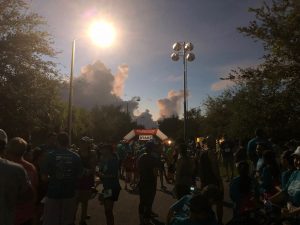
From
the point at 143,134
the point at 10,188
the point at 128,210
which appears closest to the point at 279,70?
the point at 128,210

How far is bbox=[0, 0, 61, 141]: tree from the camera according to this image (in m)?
20.8

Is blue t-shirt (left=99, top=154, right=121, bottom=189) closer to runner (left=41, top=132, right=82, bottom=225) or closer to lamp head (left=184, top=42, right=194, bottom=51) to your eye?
runner (left=41, top=132, right=82, bottom=225)

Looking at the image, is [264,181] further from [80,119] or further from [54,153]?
[80,119]

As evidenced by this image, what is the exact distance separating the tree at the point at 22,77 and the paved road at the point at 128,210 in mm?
8758

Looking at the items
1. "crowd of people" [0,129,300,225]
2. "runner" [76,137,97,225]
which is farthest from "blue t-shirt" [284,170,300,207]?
"runner" [76,137,97,225]

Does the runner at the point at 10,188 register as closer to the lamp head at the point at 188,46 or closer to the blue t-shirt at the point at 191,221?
the blue t-shirt at the point at 191,221

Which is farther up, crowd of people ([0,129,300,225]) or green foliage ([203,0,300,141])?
green foliage ([203,0,300,141])

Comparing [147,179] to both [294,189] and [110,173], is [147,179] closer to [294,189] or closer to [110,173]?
[110,173]

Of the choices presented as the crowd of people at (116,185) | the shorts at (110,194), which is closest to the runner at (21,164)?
the crowd of people at (116,185)

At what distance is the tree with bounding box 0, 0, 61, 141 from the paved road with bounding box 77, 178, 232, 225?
8.76 meters

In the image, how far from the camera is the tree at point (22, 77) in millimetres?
20828

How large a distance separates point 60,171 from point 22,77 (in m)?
16.1

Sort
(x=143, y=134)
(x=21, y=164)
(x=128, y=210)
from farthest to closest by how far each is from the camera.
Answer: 1. (x=143, y=134)
2. (x=128, y=210)
3. (x=21, y=164)

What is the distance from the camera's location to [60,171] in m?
6.42
